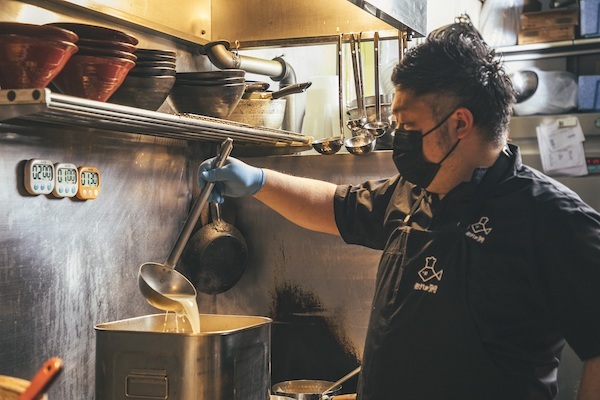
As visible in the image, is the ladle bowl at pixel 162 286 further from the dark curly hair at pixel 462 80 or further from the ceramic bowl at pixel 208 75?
the dark curly hair at pixel 462 80

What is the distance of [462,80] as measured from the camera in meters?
1.88

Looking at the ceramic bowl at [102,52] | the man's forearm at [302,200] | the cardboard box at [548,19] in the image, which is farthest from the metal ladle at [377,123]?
the cardboard box at [548,19]

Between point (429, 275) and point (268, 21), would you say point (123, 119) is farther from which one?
point (268, 21)

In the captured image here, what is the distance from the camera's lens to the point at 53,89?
1771 mm

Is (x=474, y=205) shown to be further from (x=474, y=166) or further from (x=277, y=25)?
(x=277, y=25)

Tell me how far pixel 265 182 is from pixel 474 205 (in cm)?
61

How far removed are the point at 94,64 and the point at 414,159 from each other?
802 mm

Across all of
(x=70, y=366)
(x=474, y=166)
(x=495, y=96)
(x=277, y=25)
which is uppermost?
(x=277, y=25)

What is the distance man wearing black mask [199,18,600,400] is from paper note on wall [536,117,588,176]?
6.94 feet

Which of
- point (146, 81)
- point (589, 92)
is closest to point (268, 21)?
point (146, 81)

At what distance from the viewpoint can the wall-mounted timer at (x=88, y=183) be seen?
195 cm

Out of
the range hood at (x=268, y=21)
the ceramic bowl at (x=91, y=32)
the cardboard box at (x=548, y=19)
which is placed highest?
the cardboard box at (x=548, y=19)

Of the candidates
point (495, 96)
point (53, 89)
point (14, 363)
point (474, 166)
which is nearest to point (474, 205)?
point (474, 166)

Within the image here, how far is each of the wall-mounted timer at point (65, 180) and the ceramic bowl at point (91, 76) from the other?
11.6 inches
